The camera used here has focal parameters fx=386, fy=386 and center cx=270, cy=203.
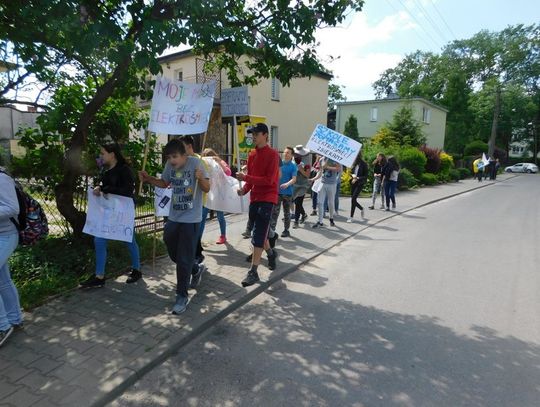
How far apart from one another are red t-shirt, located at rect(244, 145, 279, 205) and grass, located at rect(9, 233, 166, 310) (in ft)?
7.22

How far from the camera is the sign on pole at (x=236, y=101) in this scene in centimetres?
611

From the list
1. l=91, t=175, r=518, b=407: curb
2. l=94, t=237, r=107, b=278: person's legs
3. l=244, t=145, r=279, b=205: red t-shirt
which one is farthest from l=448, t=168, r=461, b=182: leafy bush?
l=94, t=237, r=107, b=278: person's legs

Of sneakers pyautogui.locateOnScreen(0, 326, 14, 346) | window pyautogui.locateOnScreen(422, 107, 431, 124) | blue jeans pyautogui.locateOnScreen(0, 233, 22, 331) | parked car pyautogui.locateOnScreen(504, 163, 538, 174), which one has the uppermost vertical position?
window pyautogui.locateOnScreen(422, 107, 431, 124)

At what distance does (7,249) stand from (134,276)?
6.11 feet

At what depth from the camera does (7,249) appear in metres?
3.33

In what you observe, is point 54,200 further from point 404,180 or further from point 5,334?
point 404,180

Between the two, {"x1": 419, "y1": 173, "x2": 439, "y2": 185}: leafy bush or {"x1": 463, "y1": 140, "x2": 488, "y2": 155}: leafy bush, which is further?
{"x1": 463, "y1": 140, "x2": 488, "y2": 155}: leafy bush

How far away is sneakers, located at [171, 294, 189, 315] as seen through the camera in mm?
4137

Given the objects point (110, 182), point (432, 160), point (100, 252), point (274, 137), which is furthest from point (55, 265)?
point (432, 160)

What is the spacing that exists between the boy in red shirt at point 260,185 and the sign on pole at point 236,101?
1.24 m

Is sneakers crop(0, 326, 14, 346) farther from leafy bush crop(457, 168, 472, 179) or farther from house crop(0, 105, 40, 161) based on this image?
leafy bush crop(457, 168, 472, 179)

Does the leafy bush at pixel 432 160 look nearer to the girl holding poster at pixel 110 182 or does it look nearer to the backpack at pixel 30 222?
the girl holding poster at pixel 110 182

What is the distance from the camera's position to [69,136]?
18.8ft

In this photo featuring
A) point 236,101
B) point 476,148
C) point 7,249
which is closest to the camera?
point 7,249
